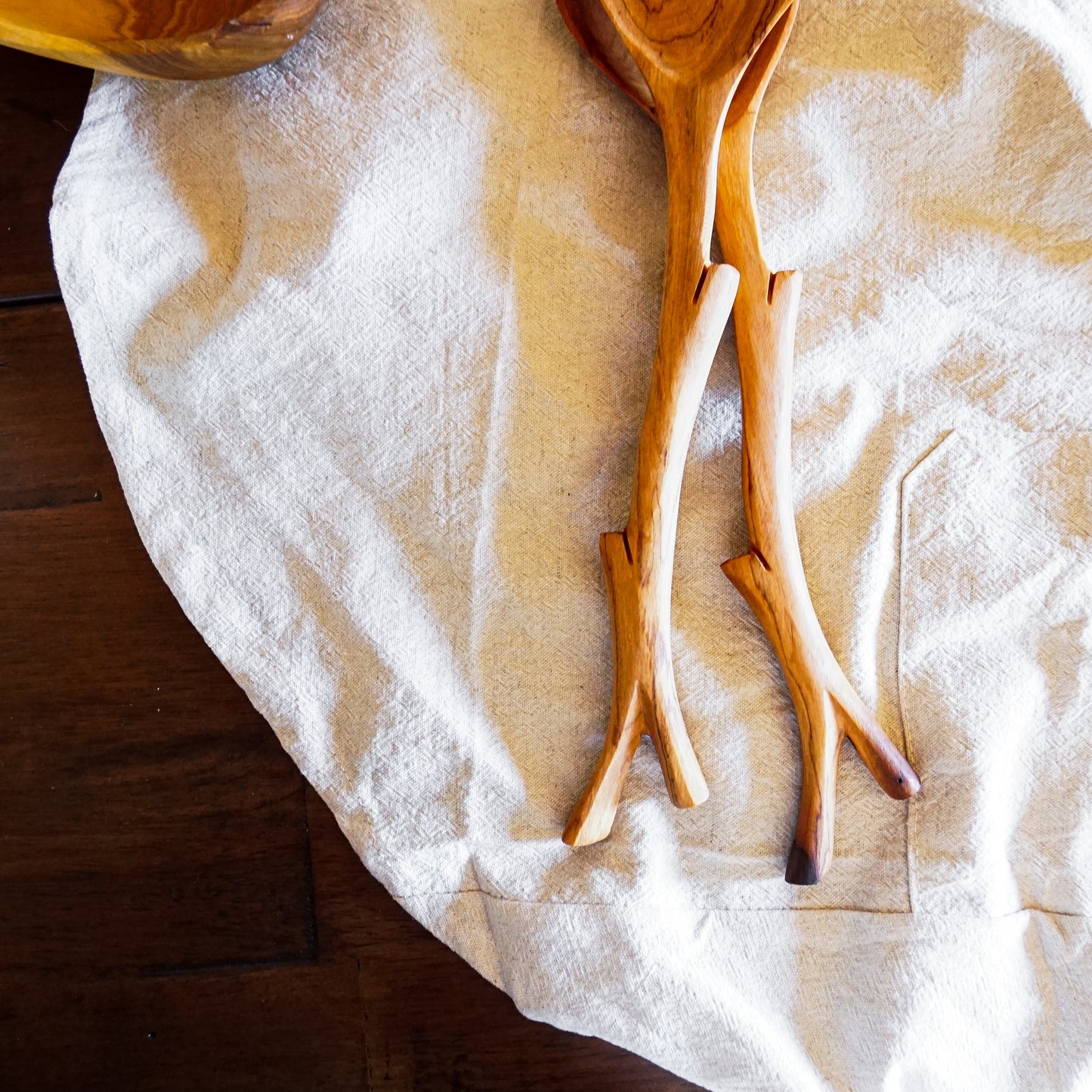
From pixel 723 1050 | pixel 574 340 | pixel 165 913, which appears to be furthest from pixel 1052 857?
pixel 165 913

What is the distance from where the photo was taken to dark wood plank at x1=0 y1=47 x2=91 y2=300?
0.51m

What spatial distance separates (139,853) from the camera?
1.63ft

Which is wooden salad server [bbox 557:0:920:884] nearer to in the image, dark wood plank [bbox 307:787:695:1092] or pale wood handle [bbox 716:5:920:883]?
pale wood handle [bbox 716:5:920:883]

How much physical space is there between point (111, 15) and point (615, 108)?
0.83 feet

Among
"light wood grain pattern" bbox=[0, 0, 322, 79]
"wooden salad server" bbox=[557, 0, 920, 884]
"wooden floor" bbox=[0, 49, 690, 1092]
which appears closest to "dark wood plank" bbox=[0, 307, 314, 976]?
"wooden floor" bbox=[0, 49, 690, 1092]

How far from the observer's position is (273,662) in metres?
0.46

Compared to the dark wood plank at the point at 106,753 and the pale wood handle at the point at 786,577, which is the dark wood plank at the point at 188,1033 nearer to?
the dark wood plank at the point at 106,753

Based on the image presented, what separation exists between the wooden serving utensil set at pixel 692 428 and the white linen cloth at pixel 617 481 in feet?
0.07

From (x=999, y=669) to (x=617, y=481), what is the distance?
192 millimetres

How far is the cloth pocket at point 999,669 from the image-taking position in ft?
1.35

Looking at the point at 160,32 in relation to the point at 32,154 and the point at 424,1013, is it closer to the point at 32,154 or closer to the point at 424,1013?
the point at 32,154

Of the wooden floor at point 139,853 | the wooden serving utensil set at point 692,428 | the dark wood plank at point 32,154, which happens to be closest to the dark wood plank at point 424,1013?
the wooden floor at point 139,853

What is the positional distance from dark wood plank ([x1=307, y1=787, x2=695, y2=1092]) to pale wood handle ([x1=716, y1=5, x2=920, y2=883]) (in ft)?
0.56

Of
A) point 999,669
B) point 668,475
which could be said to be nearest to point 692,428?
point 668,475
